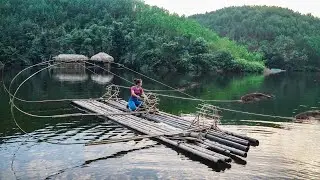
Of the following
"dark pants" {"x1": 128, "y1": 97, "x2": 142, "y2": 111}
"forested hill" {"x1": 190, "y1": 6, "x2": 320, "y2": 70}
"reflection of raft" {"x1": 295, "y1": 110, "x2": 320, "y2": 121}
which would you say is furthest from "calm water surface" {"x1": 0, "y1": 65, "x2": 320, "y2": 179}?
"forested hill" {"x1": 190, "y1": 6, "x2": 320, "y2": 70}

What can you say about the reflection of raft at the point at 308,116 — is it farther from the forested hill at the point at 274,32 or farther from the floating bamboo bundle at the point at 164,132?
the forested hill at the point at 274,32

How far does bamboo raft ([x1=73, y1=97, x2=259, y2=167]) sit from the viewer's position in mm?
13750

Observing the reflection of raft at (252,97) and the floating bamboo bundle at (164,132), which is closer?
the floating bamboo bundle at (164,132)

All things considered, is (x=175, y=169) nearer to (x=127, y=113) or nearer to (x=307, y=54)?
(x=127, y=113)

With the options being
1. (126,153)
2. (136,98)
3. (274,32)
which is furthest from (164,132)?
(274,32)

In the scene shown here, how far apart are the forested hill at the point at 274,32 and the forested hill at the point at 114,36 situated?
988 centimetres

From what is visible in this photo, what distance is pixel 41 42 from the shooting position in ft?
225

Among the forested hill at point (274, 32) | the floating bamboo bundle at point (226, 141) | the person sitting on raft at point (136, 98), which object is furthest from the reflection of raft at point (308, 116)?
the forested hill at point (274, 32)

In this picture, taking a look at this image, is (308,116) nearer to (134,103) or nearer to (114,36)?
(134,103)

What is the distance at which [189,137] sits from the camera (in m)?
15.2

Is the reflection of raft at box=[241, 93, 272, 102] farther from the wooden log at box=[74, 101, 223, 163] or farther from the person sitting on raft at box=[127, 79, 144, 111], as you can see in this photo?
the wooden log at box=[74, 101, 223, 163]

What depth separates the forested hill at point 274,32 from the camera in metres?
88.2

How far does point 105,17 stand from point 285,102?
52061 millimetres

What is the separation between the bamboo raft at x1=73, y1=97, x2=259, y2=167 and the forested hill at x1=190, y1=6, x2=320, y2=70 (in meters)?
72.9
